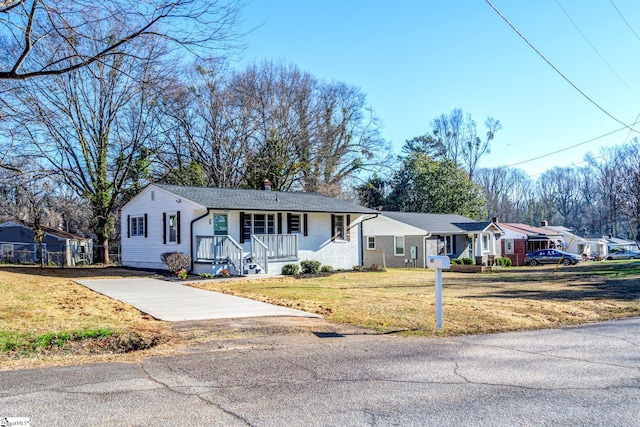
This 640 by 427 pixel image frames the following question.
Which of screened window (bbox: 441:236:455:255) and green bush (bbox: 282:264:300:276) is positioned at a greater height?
screened window (bbox: 441:236:455:255)

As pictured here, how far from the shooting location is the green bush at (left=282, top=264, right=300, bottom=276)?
2280 centimetres

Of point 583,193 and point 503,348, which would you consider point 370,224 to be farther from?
point 583,193

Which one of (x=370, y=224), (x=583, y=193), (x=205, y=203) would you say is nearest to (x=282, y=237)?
(x=205, y=203)

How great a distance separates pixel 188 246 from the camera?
73.2 feet

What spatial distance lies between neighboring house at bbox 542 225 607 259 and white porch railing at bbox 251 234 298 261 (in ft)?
142

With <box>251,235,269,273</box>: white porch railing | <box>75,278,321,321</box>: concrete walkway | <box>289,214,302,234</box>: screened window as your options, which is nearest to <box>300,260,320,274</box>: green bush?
<box>251,235,269,273</box>: white porch railing

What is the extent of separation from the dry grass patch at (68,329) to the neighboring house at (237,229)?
8.40 m

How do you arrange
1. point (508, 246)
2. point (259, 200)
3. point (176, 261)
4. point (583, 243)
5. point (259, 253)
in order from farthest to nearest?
1. point (583, 243)
2. point (508, 246)
3. point (259, 200)
4. point (259, 253)
5. point (176, 261)

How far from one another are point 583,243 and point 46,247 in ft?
187

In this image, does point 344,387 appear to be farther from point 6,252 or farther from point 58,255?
point 6,252

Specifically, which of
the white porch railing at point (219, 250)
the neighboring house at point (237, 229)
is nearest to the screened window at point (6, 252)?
the neighboring house at point (237, 229)

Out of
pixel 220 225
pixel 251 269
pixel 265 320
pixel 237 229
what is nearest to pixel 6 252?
pixel 220 225

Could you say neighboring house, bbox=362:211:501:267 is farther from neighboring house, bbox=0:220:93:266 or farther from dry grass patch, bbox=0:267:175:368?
dry grass patch, bbox=0:267:175:368

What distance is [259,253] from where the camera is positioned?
73.9 feet
